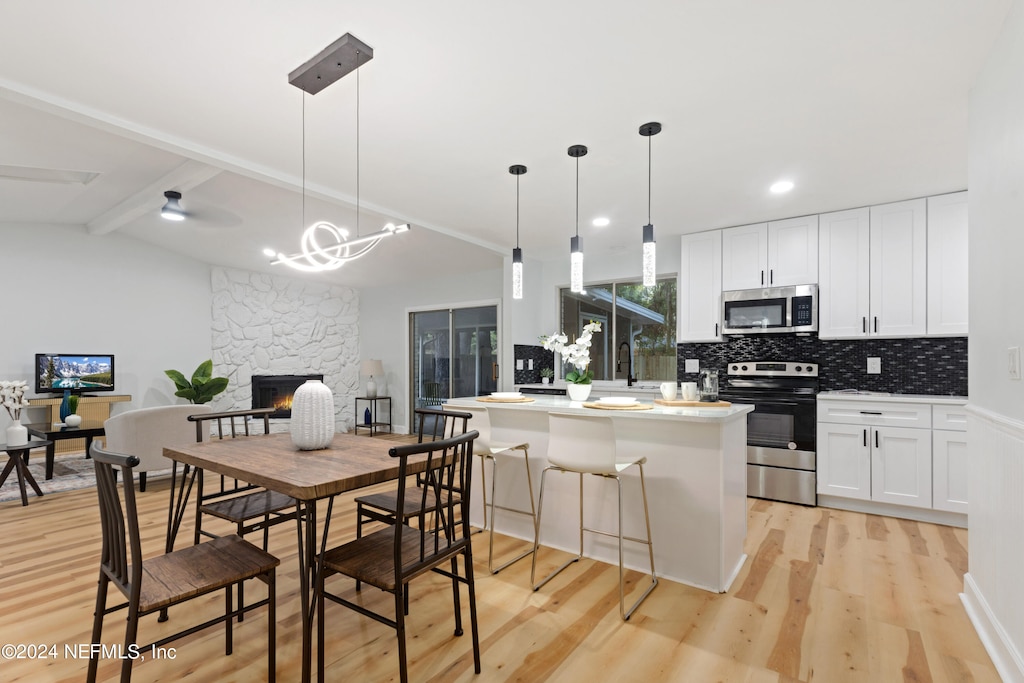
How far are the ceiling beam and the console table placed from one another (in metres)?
2.00

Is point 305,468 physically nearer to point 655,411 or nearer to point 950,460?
point 655,411

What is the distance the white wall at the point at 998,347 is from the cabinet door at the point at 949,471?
1.39m

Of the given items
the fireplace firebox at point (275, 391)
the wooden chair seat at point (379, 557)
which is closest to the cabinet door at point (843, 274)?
the wooden chair seat at point (379, 557)

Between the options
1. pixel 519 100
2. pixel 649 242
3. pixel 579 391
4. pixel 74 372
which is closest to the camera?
pixel 519 100

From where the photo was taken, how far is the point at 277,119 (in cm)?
262

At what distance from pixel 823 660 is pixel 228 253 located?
7.23 meters

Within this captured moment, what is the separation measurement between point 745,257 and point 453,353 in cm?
425

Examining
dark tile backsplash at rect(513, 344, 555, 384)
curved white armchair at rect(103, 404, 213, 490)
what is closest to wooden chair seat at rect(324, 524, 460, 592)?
curved white armchair at rect(103, 404, 213, 490)

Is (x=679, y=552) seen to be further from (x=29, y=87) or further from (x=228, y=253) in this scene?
(x=228, y=253)

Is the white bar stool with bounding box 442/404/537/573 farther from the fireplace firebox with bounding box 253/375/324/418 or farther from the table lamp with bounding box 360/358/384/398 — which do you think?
the fireplace firebox with bounding box 253/375/324/418

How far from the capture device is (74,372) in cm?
582

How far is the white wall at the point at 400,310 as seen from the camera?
7.02 m

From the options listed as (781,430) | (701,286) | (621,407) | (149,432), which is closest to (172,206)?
(149,432)

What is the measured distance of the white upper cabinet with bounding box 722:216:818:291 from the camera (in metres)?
4.21
